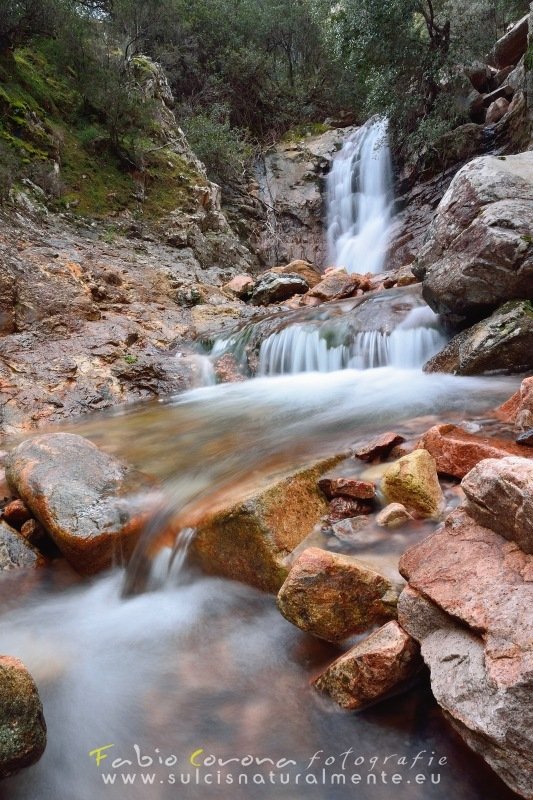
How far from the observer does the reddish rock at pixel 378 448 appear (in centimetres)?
340

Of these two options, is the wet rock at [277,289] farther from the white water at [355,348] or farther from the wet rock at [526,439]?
the wet rock at [526,439]

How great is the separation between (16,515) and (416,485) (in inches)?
113

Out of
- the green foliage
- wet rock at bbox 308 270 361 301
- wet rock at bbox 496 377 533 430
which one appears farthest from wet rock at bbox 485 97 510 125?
wet rock at bbox 496 377 533 430

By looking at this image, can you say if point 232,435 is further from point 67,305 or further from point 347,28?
point 347,28

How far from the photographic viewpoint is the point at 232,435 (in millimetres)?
5156

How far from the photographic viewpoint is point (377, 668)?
1.80 metres

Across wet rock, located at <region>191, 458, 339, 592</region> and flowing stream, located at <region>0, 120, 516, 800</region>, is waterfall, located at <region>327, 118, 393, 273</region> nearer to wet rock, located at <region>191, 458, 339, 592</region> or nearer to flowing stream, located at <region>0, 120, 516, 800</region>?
flowing stream, located at <region>0, 120, 516, 800</region>

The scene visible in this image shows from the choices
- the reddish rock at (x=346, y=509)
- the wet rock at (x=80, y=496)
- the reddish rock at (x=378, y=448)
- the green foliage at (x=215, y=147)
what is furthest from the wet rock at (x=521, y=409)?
the green foliage at (x=215, y=147)

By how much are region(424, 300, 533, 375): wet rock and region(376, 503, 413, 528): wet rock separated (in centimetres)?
357

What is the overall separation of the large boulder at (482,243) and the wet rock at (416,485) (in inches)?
144

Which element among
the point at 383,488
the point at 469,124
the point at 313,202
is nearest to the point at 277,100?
the point at 313,202

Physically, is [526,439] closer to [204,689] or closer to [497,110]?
[204,689]

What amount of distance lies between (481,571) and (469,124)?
54.8 feet

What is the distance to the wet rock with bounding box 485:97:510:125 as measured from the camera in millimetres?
14234
